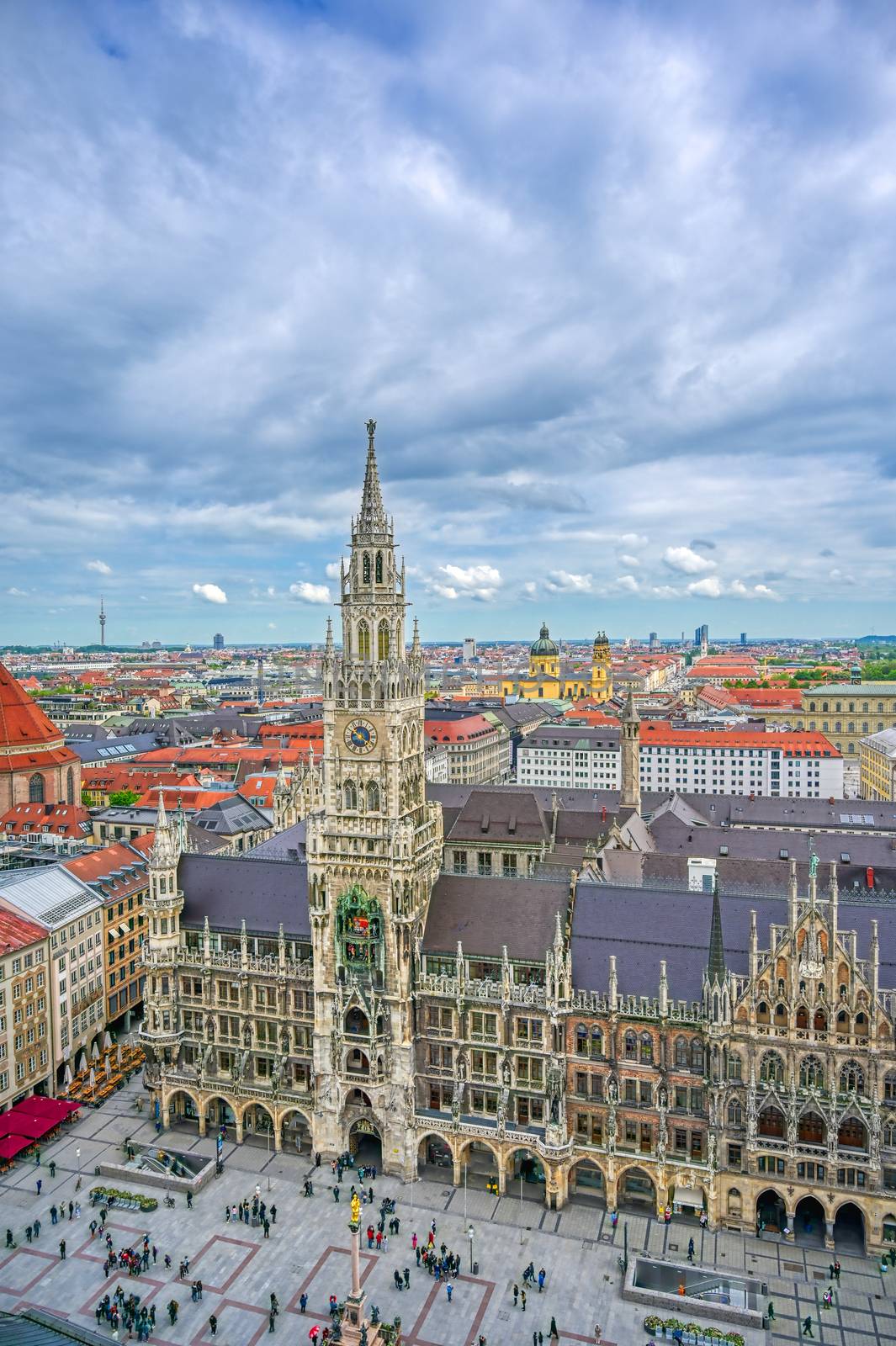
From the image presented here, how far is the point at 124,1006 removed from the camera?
102 m

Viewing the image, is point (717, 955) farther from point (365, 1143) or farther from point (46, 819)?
point (46, 819)

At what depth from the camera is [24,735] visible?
15525cm

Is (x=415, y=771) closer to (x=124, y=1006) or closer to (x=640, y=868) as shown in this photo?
(x=640, y=868)

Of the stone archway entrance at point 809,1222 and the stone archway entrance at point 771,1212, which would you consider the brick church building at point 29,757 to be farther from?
the stone archway entrance at point 809,1222

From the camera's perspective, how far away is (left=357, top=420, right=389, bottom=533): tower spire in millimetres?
74562

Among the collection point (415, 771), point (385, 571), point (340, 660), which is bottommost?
point (415, 771)

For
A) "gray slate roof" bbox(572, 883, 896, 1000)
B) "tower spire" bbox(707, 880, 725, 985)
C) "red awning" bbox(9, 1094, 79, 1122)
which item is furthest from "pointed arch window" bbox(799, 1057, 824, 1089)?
"red awning" bbox(9, 1094, 79, 1122)

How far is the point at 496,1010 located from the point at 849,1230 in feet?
94.2

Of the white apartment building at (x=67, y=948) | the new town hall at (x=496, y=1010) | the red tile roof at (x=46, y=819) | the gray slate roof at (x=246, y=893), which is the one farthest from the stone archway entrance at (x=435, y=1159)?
the red tile roof at (x=46, y=819)

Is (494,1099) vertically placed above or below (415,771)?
below

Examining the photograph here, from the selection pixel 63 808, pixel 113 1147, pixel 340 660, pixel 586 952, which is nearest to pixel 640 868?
pixel 586 952

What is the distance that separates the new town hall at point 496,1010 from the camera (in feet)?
212

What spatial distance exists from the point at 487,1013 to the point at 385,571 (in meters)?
35.3

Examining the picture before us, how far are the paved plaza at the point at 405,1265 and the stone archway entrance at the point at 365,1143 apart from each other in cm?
287
